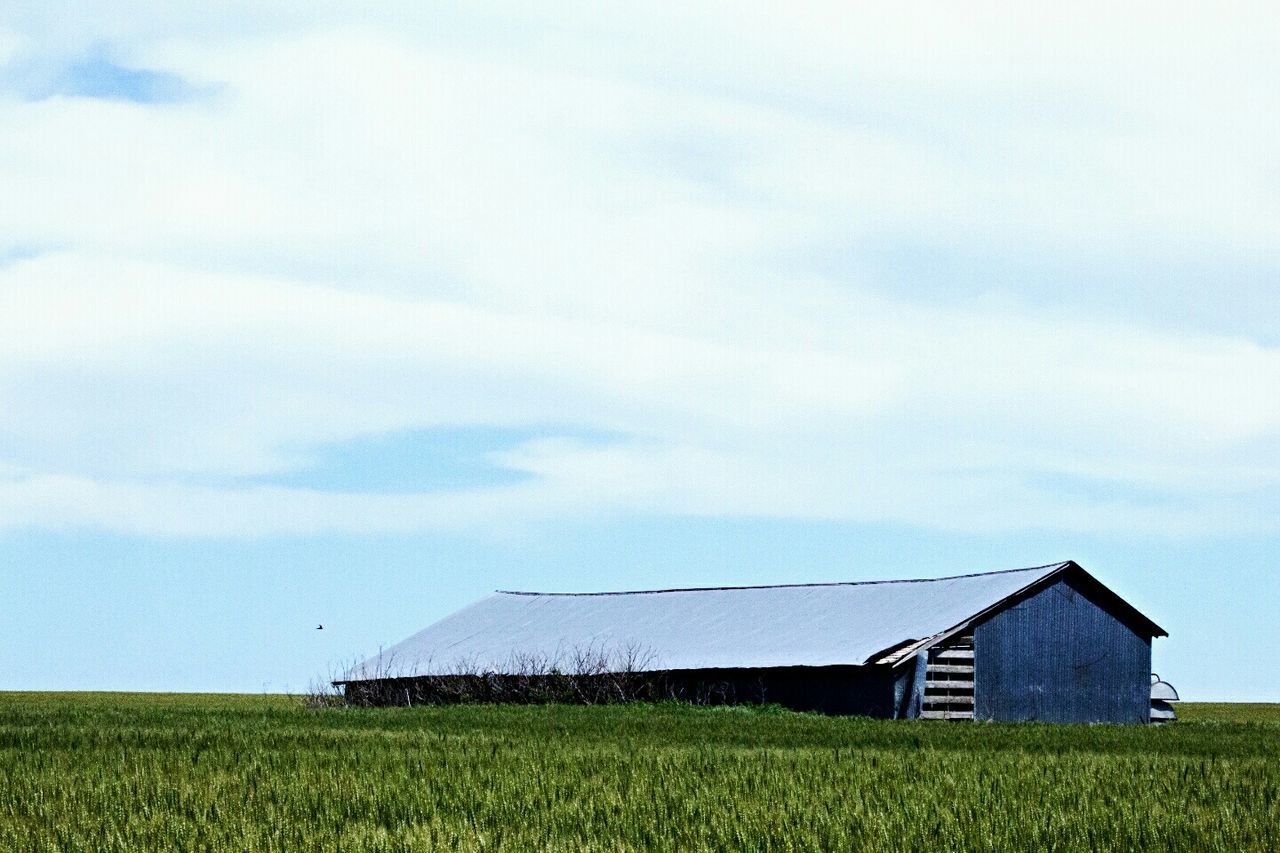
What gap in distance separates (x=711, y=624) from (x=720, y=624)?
354 mm

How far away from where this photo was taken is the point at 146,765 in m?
17.9

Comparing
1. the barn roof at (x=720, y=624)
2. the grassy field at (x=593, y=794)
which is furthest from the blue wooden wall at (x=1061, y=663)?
the grassy field at (x=593, y=794)

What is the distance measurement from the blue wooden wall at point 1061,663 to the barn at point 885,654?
0.13 feet

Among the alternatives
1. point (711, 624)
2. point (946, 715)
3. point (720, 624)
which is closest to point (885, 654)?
point (946, 715)

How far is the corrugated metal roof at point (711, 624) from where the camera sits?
44.3 m

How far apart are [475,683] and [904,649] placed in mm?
14212

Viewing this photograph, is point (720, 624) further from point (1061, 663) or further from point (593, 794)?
point (593, 794)

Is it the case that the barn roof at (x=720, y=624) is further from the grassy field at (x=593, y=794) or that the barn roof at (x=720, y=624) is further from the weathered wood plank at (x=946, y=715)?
the grassy field at (x=593, y=794)

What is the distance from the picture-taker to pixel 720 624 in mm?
50344

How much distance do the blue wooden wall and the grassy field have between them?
1736cm

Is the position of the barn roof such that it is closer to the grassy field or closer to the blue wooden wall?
the blue wooden wall

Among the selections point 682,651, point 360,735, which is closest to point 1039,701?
point 682,651

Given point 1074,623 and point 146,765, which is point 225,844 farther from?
point 1074,623

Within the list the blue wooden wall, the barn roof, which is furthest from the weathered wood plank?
the barn roof
